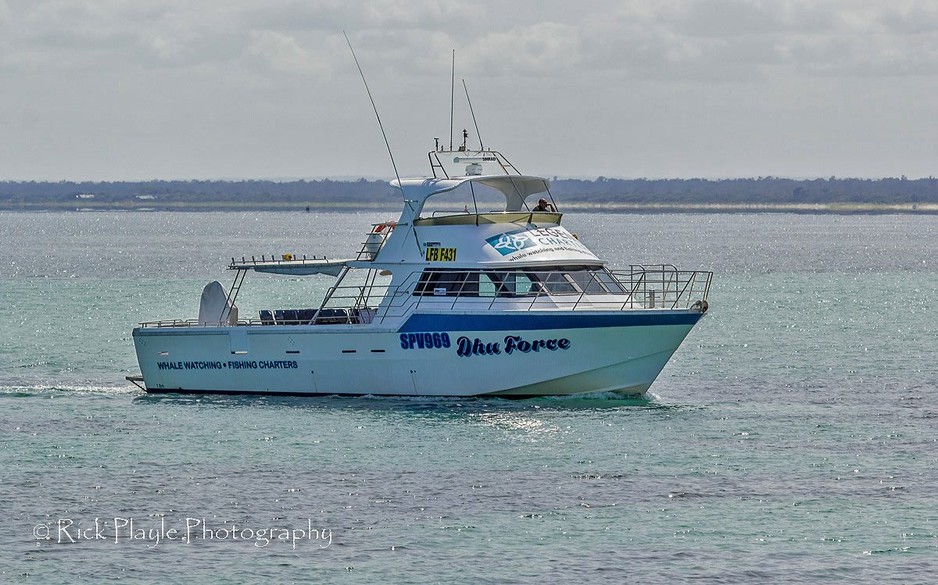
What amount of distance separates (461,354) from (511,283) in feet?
6.22

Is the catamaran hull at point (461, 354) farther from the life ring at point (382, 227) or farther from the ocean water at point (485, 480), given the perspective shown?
the life ring at point (382, 227)

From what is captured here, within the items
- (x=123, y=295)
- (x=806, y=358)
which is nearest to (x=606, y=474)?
(x=806, y=358)

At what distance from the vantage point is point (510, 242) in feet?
114

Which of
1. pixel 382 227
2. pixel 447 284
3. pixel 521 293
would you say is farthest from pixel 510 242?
pixel 382 227

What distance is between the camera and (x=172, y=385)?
37.6m

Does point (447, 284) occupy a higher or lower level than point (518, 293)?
higher

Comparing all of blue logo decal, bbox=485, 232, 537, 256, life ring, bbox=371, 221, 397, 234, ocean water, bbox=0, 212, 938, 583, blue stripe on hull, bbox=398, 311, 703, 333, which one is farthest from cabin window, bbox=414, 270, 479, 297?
ocean water, bbox=0, 212, 938, 583

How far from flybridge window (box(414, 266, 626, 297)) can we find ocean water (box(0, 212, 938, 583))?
2.39 meters

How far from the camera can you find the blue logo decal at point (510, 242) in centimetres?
3466

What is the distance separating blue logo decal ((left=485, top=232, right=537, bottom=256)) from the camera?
34656 millimetres

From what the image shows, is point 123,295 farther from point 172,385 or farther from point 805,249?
point 805,249

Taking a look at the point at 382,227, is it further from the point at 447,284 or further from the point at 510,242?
the point at 510,242

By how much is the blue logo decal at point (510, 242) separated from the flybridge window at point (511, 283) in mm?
535

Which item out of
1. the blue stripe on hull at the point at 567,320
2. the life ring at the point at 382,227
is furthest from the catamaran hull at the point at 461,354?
the life ring at the point at 382,227
